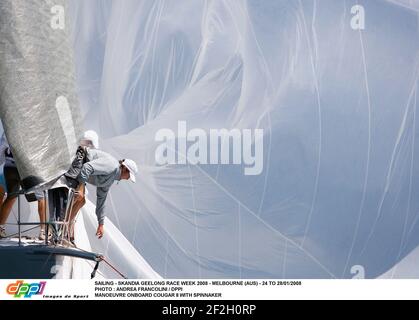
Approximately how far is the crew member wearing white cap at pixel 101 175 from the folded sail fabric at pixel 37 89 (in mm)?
128

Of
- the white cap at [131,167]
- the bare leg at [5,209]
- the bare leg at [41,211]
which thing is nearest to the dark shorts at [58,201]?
the bare leg at [41,211]

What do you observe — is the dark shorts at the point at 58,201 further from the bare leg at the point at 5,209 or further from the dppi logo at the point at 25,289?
the dppi logo at the point at 25,289

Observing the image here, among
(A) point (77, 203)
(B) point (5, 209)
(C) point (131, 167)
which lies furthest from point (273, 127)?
(B) point (5, 209)

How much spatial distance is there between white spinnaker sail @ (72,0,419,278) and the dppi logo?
0.56 m

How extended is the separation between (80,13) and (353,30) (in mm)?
1514

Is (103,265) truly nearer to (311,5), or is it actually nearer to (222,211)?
(222,211)

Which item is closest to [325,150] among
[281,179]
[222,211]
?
[281,179]

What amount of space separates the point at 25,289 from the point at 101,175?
73 cm

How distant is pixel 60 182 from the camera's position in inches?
191

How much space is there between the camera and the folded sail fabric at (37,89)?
15.8ft

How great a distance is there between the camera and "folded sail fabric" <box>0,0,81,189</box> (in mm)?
4809

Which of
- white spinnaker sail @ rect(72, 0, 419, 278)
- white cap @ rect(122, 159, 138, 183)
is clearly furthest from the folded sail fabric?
white cap @ rect(122, 159, 138, 183)

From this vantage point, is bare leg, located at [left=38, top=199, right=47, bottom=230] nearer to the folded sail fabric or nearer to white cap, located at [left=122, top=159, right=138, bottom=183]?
the folded sail fabric
